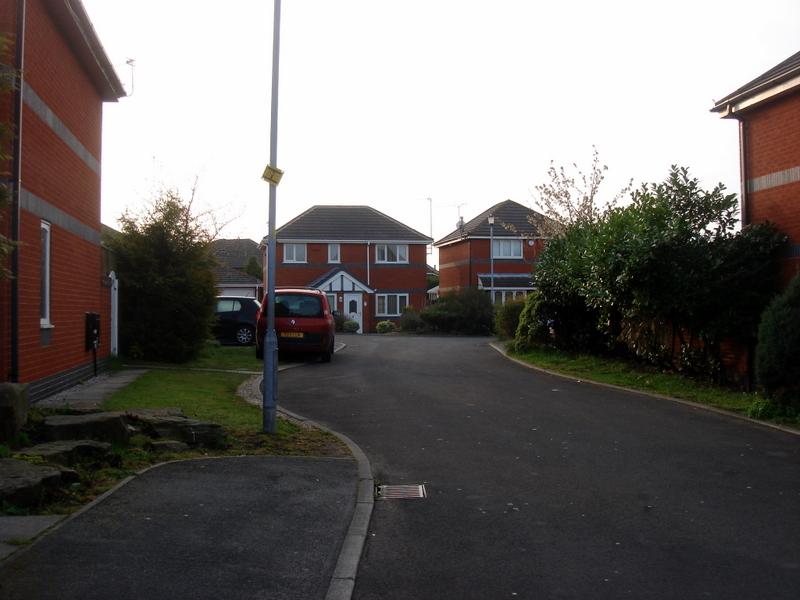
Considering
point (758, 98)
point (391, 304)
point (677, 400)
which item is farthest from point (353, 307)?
point (677, 400)

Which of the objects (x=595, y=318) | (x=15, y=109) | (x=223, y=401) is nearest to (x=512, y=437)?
(x=223, y=401)

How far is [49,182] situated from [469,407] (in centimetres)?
731

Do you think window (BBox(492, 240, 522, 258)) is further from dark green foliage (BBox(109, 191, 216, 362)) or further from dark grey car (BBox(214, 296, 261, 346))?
dark green foliage (BBox(109, 191, 216, 362))

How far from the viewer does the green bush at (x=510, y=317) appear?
96.4 ft

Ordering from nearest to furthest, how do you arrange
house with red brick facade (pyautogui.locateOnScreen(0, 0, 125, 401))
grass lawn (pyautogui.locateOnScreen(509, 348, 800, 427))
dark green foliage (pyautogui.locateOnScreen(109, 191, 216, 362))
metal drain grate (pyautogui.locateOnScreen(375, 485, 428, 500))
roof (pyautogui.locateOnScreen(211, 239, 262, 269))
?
metal drain grate (pyautogui.locateOnScreen(375, 485, 428, 500)), house with red brick facade (pyautogui.locateOnScreen(0, 0, 125, 401)), grass lawn (pyautogui.locateOnScreen(509, 348, 800, 427)), dark green foliage (pyautogui.locateOnScreen(109, 191, 216, 362)), roof (pyautogui.locateOnScreen(211, 239, 262, 269))

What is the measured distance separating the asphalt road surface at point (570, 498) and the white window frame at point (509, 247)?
40.2 meters

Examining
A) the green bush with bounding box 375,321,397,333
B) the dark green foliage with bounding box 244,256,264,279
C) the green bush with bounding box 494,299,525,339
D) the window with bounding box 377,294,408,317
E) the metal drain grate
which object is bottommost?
the metal drain grate

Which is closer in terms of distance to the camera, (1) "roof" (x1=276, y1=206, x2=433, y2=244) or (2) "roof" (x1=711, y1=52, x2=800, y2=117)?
(2) "roof" (x1=711, y1=52, x2=800, y2=117)

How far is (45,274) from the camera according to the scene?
13.3 m

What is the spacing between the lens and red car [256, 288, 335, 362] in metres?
21.5

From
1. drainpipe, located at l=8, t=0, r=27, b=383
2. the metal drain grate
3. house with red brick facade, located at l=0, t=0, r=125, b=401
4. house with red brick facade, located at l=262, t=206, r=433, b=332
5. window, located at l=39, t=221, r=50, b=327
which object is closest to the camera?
the metal drain grate

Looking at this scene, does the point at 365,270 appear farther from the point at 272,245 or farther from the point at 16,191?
the point at 272,245

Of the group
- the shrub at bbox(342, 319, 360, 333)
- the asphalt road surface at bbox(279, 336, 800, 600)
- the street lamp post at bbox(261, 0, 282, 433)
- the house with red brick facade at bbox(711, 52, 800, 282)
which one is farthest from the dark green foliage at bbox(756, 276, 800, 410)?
the shrub at bbox(342, 319, 360, 333)

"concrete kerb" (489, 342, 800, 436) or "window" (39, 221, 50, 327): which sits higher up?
"window" (39, 221, 50, 327)
